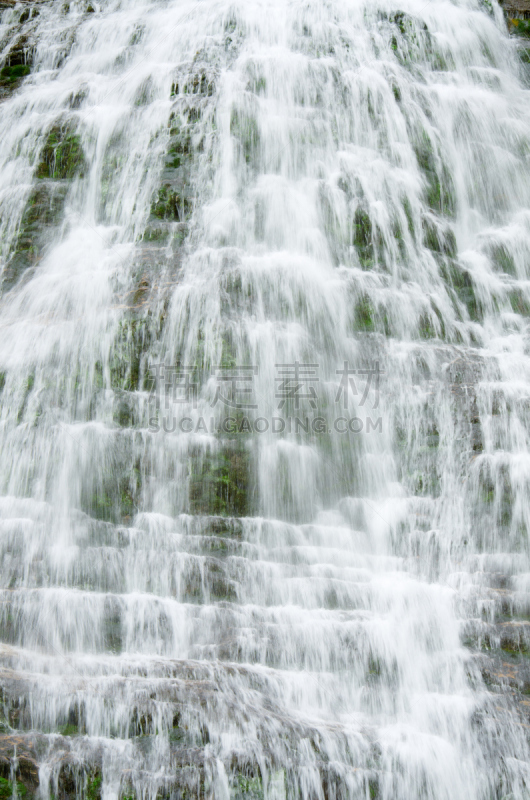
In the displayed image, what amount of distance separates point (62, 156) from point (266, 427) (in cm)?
568

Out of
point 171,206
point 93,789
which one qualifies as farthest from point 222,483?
point 171,206

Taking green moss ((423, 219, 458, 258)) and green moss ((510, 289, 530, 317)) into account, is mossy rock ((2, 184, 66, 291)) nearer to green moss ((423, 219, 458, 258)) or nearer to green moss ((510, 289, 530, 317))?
green moss ((423, 219, 458, 258))

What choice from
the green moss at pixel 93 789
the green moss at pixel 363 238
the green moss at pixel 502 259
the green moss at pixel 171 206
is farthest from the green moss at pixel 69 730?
the green moss at pixel 502 259

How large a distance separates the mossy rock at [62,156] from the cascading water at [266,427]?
0.17 ft

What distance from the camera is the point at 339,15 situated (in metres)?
10.7

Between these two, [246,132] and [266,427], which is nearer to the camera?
[266,427]

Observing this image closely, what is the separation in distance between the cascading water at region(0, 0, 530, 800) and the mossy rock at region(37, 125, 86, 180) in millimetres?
51

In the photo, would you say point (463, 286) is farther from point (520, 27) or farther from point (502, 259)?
point (520, 27)

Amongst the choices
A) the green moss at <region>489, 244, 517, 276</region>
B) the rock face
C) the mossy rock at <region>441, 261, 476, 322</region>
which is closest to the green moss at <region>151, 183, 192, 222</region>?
the mossy rock at <region>441, 261, 476, 322</region>

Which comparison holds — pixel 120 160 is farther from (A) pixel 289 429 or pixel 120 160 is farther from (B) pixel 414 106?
(A) pixel 289 429

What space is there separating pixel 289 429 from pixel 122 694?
274 cm

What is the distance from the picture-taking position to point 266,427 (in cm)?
588

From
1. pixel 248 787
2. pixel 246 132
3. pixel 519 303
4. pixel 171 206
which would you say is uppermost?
pixel 246 132

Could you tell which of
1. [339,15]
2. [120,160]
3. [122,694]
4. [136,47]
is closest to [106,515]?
[122,694]
